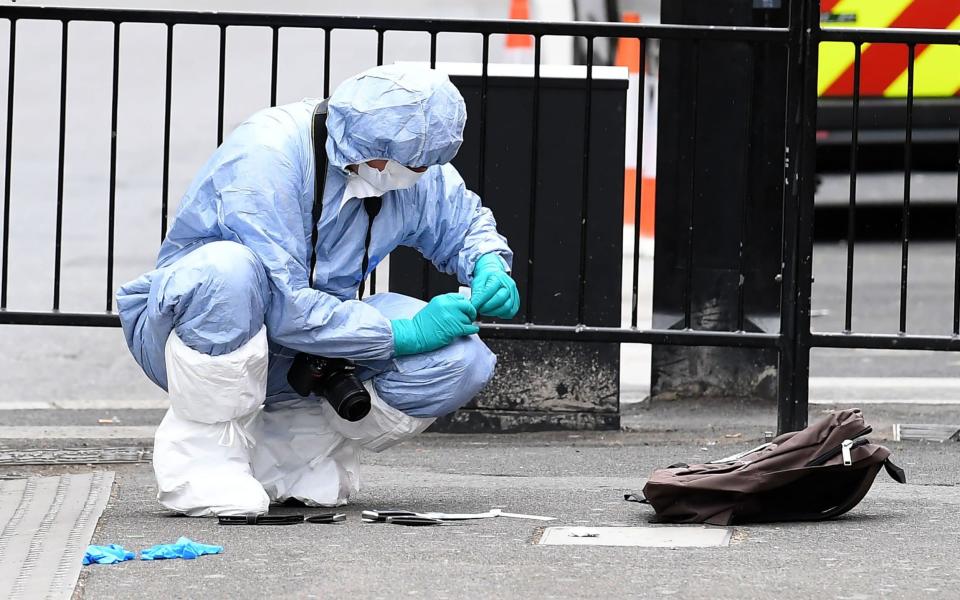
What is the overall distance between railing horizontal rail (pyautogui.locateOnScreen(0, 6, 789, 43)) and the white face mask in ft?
3.64

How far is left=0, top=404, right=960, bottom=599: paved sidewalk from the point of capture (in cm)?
339

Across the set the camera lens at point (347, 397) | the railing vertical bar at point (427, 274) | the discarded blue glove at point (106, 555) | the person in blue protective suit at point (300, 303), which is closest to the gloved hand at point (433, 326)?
the person in blue protective suit at point (300, 303)

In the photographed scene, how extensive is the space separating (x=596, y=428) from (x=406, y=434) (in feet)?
4.39

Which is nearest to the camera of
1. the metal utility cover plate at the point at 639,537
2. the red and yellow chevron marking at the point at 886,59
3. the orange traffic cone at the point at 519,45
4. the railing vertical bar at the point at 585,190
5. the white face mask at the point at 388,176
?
the metal utility cover plate at the point at 639,537

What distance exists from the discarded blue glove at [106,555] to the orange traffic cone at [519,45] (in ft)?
29.0

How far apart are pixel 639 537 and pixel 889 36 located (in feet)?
6.25

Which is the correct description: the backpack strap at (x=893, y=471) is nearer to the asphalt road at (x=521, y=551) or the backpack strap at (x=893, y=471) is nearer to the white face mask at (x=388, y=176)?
the asphalt road at (x=521, y=551)

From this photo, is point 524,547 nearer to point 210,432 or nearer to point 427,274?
point 210,432

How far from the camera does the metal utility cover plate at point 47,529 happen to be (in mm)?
3422

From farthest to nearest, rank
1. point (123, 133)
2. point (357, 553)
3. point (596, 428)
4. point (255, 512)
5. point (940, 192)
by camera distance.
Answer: point (123, 133) < point (940, 192) < point (596, 428) < point (255, 512) < point (357, 553)

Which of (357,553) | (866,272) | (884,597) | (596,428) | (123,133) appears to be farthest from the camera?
(123,133)

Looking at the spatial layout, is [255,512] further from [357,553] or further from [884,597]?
[884,597]

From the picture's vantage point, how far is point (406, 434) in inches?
165

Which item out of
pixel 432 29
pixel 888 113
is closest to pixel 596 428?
pixel 432 29
